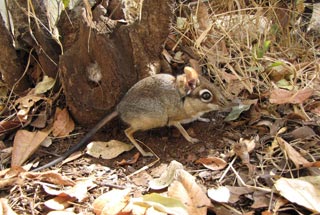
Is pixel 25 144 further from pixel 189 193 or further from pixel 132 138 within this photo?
pixel 189 193

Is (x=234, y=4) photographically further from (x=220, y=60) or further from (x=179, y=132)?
(x=179, y=132)

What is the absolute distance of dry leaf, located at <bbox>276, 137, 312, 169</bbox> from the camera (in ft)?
11.9

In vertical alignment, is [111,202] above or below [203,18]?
below

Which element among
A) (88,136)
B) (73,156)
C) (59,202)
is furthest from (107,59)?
(59,202)

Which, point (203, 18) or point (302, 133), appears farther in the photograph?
point (203, 18)

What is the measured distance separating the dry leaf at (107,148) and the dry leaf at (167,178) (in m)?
0.61

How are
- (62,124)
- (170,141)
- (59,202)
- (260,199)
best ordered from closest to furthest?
(260,199) < (59,202) < (170,141) < (62,124)

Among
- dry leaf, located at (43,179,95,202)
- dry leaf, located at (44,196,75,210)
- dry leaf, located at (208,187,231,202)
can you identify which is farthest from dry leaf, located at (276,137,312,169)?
dry leaf, located at (44,196,75,210)

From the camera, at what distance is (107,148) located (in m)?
4.26

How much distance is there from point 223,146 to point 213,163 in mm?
292

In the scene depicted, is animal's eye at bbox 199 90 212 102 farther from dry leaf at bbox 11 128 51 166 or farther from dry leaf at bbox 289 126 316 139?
dry leaf at bbox 11 128 51 166

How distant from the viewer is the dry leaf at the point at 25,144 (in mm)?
4199

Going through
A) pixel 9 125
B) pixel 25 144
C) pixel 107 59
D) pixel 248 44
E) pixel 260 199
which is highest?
pixel 107 59

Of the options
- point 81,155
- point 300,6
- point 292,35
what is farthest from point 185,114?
point 300,6
